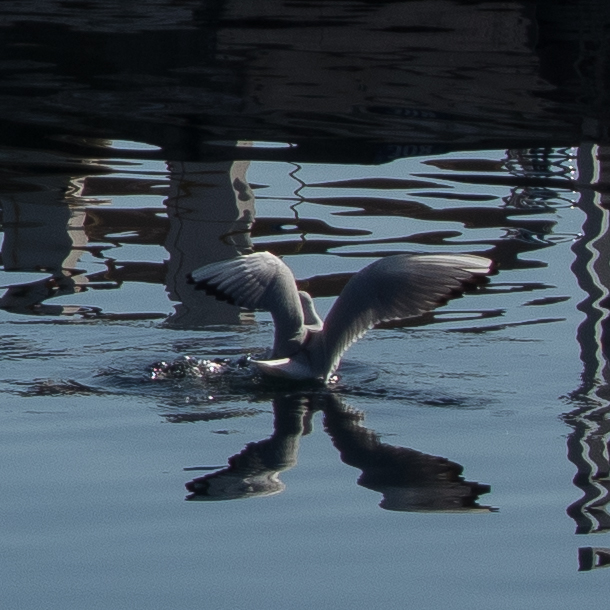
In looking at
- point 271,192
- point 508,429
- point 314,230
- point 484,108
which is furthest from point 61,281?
point 484,108

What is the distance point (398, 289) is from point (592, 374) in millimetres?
1151

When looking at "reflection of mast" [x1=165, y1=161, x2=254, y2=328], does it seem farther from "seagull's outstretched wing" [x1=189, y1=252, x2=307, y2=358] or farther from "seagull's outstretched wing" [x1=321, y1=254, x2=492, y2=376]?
"seagull's outstretched wing" [x1=321, y1=254, x2=492, y2=376]

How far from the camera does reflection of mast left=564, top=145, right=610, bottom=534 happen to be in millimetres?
5918

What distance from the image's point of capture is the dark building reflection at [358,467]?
5.95 meters

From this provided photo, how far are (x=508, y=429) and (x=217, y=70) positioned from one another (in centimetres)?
1038

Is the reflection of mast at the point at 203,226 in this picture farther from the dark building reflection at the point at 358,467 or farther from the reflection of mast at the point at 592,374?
the reflection of mast at the point at 592,374

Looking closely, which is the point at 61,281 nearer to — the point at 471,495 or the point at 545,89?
the point at 471,495

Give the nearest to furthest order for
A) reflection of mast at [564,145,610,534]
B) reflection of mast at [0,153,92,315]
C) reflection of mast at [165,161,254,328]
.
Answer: reflection of mast at [564,145,610,534] → reflection of mast at [165,161,254,328] → reflection of mast at [0,153,92,315]

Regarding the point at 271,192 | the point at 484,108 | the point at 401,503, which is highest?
the point at 484,108

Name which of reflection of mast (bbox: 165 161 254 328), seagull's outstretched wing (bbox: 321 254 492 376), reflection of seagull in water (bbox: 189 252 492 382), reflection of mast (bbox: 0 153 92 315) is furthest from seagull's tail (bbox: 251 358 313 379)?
reflection of mast (bbox: 0 153 92 315)

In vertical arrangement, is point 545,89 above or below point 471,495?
above

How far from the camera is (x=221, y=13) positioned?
18938mm

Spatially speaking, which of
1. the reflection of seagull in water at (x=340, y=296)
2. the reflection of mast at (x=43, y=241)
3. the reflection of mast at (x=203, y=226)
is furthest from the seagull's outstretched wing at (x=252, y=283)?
the reflection of mast at (x=43, y=241)

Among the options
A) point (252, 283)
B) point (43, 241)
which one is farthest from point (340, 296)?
point (43, 241)
